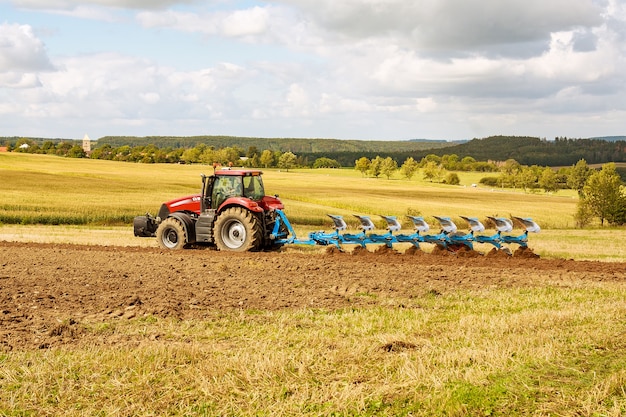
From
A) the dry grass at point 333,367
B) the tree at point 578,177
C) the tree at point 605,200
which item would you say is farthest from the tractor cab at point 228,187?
the tree at point 578,177

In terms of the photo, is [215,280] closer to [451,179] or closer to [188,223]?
[188,223]

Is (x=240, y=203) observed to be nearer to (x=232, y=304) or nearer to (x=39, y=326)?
(x=232, y=304)

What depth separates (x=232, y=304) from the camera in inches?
401

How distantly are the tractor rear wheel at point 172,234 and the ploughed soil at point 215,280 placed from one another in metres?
0.62

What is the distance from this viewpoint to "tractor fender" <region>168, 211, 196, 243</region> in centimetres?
1789

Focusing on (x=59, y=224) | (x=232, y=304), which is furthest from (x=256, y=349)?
(x=59, y=224)

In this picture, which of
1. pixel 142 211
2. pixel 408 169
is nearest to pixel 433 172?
pixel 408 169

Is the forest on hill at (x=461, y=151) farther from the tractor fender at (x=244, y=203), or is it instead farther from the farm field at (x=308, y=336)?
the farm field at (x=308, y=336)

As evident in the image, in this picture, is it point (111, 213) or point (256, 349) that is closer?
point (256, 349)

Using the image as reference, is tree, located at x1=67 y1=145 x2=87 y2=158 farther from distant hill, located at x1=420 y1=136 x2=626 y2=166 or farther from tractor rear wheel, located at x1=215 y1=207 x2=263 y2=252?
tractor rear wheel, located at x1=215 y1=207 x2=263 y2=252

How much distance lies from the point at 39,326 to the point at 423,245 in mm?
14327

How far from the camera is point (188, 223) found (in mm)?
17984

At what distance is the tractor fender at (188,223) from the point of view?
17.9 metres

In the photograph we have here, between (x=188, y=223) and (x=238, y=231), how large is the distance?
5.14 feet
